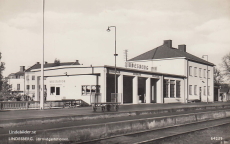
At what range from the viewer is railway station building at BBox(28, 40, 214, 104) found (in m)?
33.3

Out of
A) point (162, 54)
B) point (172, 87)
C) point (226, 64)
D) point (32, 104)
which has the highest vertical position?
point (162, 54)

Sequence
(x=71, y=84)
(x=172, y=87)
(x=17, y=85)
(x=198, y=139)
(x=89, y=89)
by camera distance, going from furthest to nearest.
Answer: (x=17, y=85)
(x=172, y=87)
(x=71, y=84)
(x=89, y=89)
(x=198, y=139)

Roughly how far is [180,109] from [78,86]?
39.9 feet

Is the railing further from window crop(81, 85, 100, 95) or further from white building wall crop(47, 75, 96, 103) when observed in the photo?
white building wall crop(47, 75, 96, 103)

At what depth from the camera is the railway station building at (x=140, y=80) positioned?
33.3 m

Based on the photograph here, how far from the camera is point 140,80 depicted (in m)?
43.4

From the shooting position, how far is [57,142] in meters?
9.84

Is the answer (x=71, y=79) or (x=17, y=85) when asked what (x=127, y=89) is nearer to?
(x=71, y=79)

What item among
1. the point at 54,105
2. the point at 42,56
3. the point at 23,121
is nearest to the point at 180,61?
the point at 54,105

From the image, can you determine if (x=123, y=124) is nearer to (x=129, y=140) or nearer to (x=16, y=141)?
(x=129, y=140)

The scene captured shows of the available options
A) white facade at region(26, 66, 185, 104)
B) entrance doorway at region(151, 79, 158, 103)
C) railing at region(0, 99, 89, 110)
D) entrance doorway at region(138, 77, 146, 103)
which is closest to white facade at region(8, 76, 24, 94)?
entrance doorway at region(138, 77, 146, 103)

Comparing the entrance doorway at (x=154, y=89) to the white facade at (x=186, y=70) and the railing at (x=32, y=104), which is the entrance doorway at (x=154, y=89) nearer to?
the white facade at (x=186, y=70)

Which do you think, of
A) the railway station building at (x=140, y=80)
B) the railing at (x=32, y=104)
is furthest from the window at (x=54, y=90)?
the railing at (x=32, y=104)

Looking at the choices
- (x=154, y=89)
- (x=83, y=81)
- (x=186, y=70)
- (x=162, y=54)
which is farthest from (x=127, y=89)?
(x=162, y=54)
